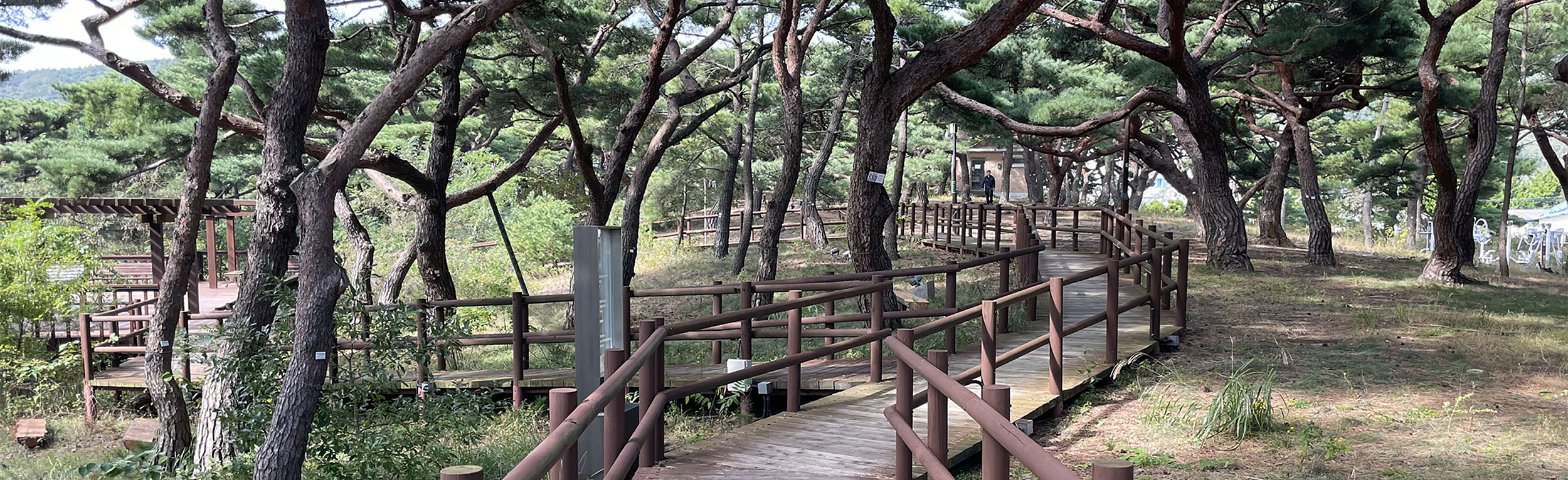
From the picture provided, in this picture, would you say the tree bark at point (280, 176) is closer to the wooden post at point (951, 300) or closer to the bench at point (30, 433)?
the bench at point (30, 433)

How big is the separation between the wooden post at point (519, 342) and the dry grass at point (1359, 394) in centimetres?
496

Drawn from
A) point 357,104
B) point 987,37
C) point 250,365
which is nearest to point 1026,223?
point 987,37

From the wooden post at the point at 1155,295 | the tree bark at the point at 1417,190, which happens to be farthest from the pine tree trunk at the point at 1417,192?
the wooden post at the point at 1155,295

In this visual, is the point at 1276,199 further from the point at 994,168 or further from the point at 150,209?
the point at 994,168

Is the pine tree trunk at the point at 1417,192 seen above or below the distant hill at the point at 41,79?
below

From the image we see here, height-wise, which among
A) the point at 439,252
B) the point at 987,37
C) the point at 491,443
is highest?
the point at 987,37

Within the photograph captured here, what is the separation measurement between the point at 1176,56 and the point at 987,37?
449 cm

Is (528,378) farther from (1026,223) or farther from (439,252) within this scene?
(1026,223)

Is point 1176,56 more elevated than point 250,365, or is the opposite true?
point 1176,56

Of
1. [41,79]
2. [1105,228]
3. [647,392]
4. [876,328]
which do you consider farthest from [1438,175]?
[41,79]

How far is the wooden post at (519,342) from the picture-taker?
30.4 ft

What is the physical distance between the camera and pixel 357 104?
17.0 m

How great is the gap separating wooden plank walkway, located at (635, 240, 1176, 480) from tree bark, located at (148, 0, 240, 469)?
611cm

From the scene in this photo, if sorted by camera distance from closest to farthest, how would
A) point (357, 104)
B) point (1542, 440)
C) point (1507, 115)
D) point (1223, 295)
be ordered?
point (1542, 440), point (1223, 295), point (357, 104), point (1507, 115)
